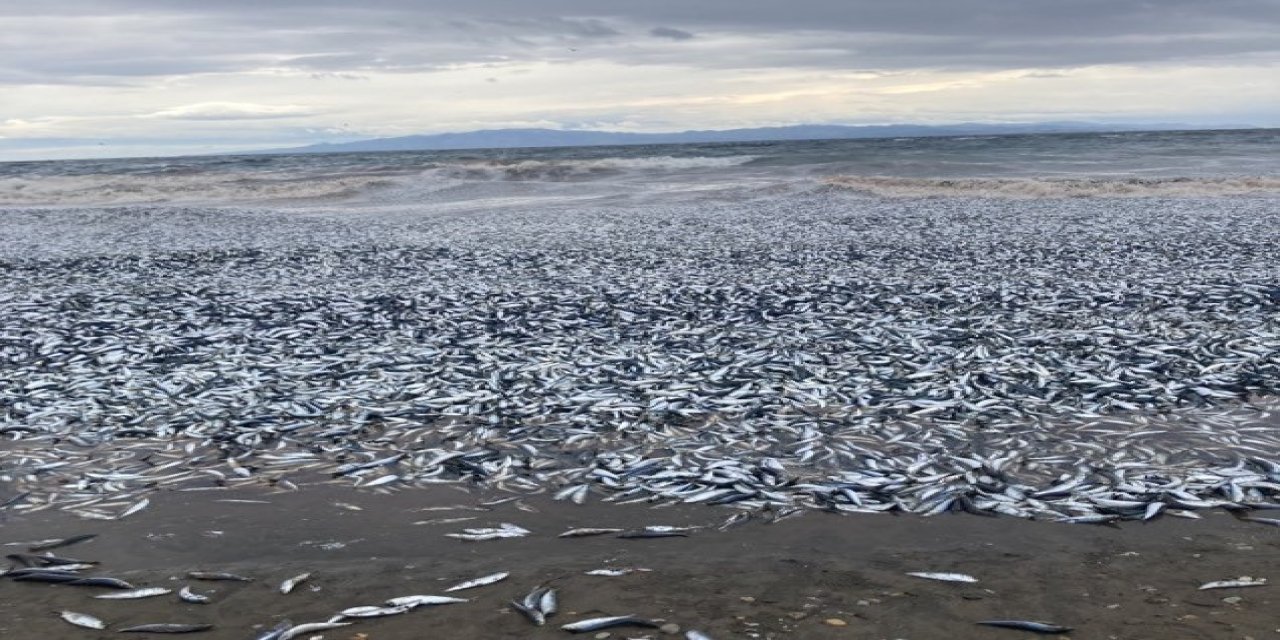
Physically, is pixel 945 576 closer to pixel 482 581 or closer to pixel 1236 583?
pixel 1236 583

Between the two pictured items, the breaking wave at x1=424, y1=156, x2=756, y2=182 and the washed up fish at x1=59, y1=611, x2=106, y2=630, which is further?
the breaking wave at x1=424, y1=156, x2=756, y2=182

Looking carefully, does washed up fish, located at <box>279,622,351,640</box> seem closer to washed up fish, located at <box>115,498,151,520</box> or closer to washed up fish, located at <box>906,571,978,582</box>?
washed up fish, located at <box>115,498,151,520</box>

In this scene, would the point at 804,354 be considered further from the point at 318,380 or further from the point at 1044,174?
the point at 1044,174

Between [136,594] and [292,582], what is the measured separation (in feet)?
2.59

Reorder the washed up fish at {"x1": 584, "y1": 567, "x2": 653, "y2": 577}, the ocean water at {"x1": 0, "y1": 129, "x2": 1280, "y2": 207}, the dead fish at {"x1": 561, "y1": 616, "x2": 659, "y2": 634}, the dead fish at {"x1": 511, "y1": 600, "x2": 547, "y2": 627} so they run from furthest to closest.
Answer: the ocean water at {"x1": 0, "y1": 129, "x2": 1280, "y2": 207} < the washed up fish at {"x1": 584, "y1": 567, "x2": 653, "y2": 577} < the dead fish at {"x1": 511, "y1": 600, "x2": 547, "y2": 627} < the dead fish at {"x1": 561, "y1": 616, "x2": 659, "y2": 634}

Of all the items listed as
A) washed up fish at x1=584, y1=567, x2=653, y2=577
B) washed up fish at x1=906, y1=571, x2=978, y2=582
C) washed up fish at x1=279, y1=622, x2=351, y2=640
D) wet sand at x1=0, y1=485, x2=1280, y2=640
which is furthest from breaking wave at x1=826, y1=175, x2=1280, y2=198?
washed up fish at x1=279, y1=622, x2=351, y2=640

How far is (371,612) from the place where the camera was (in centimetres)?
562

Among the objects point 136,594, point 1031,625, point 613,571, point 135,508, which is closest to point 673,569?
point 613,571

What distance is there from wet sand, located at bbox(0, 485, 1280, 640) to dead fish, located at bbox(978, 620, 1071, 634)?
52 millimetres

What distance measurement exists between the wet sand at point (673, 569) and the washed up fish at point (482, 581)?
0.23ft

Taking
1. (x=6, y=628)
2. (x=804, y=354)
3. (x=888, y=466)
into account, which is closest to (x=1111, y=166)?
(x=804, y=354)

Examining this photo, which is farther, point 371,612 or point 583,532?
point 583,532

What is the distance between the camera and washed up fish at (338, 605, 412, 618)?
5590 mm

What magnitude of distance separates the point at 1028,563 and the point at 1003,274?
466 inches
